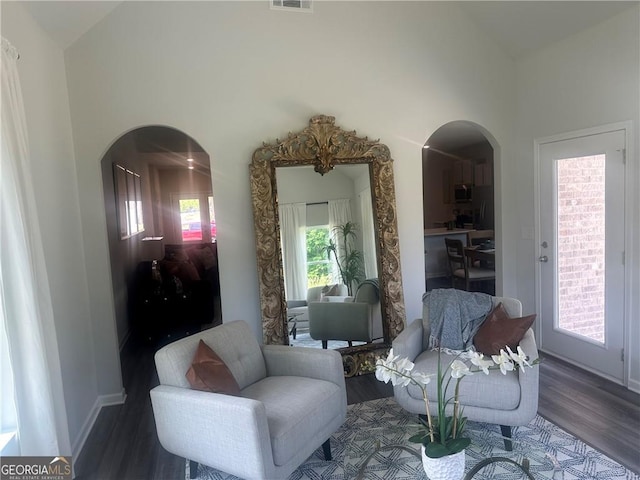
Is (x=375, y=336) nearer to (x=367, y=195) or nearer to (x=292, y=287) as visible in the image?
(x=292, y=287)

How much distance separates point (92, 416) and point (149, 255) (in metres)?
2.69

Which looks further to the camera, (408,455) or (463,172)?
(463,172)

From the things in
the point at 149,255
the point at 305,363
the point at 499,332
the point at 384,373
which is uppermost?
the point at 149,255

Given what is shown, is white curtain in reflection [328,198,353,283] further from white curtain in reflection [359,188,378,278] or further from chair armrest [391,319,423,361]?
chair armrest [391,319,423,361]

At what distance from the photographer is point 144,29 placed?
3.28 metres

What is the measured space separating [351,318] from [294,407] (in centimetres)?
155

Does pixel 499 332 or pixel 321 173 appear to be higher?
pixel 321 173

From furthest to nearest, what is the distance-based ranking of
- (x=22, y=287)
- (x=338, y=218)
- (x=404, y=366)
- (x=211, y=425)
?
(x=338, y=218) → (x=211, y=425) → (x=22, y=287) → (x=404, y=366)

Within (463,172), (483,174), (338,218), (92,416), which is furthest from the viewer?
(463,172)

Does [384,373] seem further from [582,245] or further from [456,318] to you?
[582,245]

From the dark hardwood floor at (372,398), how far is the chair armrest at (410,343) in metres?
0.61

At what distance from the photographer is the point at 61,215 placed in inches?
111

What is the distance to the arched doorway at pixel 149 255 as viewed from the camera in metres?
4.78

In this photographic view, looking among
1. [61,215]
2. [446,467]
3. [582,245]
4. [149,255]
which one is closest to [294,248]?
[61,215]
